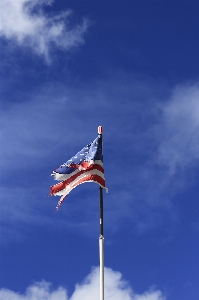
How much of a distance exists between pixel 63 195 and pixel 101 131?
4949 mm

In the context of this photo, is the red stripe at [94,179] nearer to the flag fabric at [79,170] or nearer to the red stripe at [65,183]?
the flag fabric at [79,170]

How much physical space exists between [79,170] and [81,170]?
14 cm

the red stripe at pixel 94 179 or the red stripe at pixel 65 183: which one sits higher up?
the red stripe at pixel 65 183

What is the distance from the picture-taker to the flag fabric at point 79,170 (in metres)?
32.5

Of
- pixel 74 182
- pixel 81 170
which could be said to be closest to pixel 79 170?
pixel 81 170

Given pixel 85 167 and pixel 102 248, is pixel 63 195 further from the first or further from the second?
pixel 102 248

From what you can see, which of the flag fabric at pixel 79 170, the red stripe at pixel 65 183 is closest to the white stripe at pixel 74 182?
the flag fabric at pixel 79 170

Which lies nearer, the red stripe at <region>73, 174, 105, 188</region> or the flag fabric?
the red stripe at <region>73, 174, 105, 188</region>

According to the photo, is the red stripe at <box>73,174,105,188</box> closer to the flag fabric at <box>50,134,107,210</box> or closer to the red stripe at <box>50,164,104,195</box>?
the flag fabric at <box>50,134,107,210</box>

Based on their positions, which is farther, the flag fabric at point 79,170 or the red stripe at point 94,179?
the flag fabric at point 79,170

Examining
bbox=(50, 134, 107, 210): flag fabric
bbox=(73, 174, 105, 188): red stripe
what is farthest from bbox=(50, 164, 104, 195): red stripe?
bbox=(73, 174, 105, 188): red stripe

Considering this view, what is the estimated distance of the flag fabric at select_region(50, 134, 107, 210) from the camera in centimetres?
3247

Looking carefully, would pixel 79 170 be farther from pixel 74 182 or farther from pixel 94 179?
pixel 94 179

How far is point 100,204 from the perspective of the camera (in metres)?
30.4
